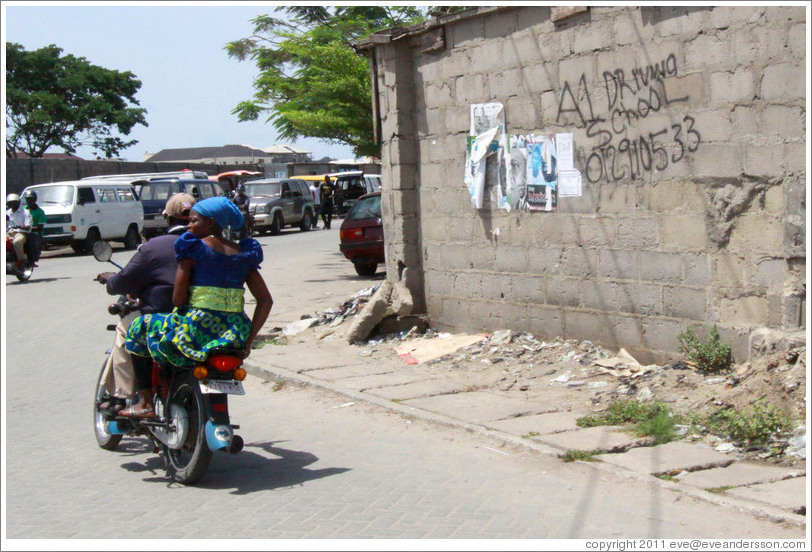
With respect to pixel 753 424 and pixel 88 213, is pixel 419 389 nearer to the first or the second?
pixel 753 424

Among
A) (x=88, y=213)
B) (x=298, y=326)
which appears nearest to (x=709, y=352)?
(x=298, y=326)

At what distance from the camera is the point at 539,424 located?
7086mm

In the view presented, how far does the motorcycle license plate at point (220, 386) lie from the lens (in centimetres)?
564

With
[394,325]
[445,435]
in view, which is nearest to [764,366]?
[445,435]

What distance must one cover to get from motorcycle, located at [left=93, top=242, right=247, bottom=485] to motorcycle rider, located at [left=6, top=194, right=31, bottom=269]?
13.0 m

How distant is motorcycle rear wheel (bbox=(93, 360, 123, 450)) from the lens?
662 centimetres

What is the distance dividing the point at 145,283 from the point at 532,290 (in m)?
4.82

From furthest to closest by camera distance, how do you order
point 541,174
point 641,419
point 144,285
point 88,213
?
point 88,213, point 541,174, point 641,419, point 144,285

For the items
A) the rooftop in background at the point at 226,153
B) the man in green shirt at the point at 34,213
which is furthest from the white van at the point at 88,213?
the rooftop in background at the point at 226,153

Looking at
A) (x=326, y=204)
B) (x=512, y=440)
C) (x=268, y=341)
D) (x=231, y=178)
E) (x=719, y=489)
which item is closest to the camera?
(x=719, y=489)

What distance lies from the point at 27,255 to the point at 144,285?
45.4 ft

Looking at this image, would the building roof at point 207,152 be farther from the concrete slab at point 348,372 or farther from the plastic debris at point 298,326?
the concrete slab at point 348,372

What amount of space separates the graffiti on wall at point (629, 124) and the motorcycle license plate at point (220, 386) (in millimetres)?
4542

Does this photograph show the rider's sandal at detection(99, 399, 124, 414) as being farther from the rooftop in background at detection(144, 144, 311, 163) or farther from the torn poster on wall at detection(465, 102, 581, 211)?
the rooftop in background at detection(144, 144, 311, 163)
